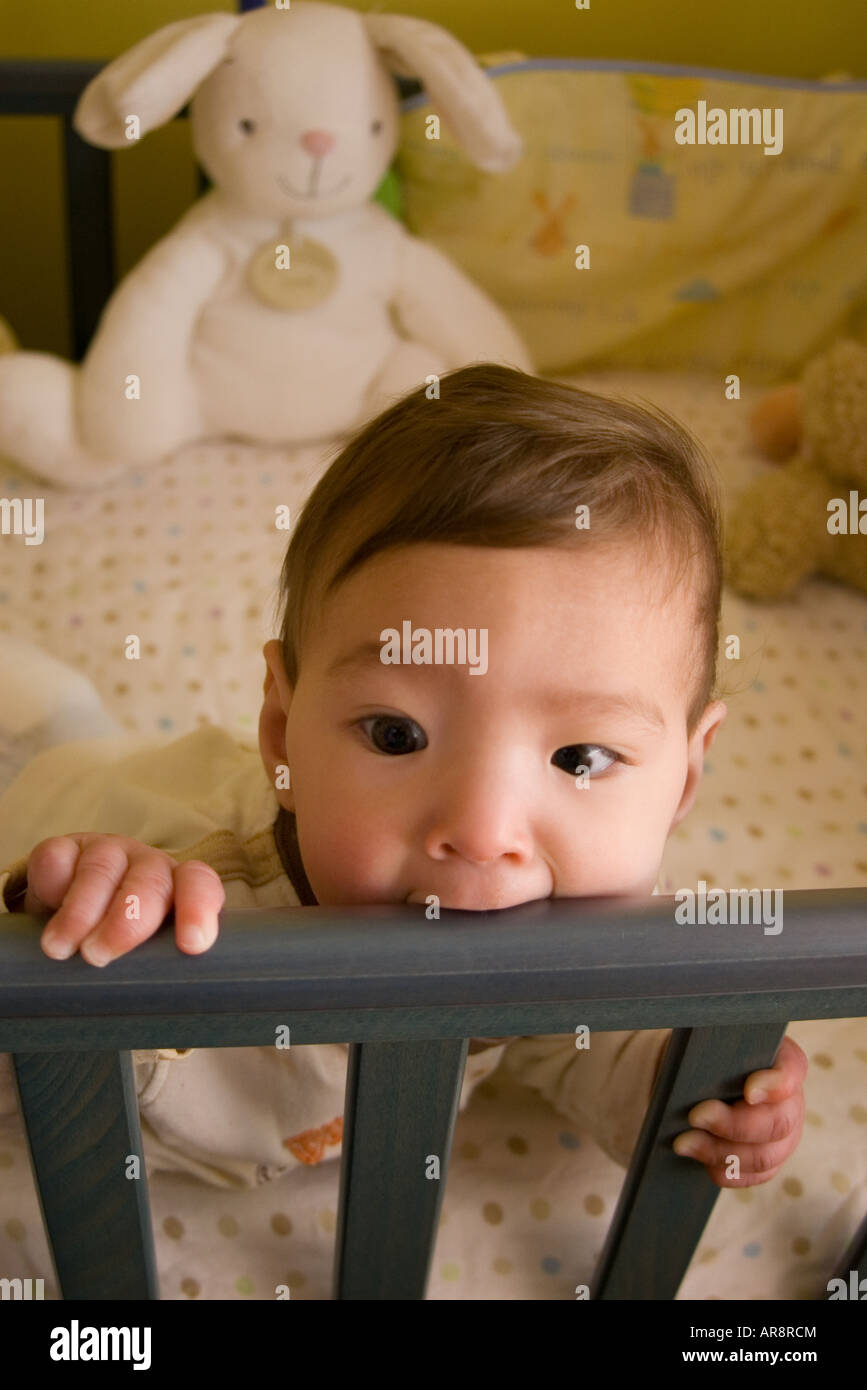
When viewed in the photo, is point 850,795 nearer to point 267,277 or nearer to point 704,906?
point 704,906

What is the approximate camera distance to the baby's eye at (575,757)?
70cm

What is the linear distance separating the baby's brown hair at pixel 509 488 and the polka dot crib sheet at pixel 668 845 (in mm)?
324

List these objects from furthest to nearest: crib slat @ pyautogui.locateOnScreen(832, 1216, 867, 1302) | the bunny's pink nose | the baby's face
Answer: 1. the bunny's pink nose
2. crib slat @ pyautogui.locateOnScreen(832, 1216, 867, 1302)
3. the baby's face

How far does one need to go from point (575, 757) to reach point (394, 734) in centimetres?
10

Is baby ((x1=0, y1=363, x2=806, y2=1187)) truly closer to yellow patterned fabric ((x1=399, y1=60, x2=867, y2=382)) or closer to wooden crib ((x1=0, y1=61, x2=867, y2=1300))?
wooden crib ((x1=0, y1=61, x2=867, y2=1300))

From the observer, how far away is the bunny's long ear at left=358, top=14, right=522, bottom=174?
1471 millimetres

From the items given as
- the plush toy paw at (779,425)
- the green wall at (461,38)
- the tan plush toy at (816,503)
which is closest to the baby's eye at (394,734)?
the tan plush toy at (816,503)

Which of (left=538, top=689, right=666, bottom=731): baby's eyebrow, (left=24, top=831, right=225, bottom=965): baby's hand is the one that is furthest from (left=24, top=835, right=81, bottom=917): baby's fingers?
(left=538, top=689, right=666, bottom=731): baby's eyebrow

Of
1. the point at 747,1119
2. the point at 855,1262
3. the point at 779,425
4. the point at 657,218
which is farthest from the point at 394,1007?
the point at 657,218

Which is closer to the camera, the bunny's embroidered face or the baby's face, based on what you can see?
the baby's face

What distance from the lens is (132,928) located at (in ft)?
1.86

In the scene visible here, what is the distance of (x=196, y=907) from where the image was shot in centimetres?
57

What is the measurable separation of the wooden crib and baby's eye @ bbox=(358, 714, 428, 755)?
0.40ft

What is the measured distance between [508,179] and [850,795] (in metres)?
0.90
